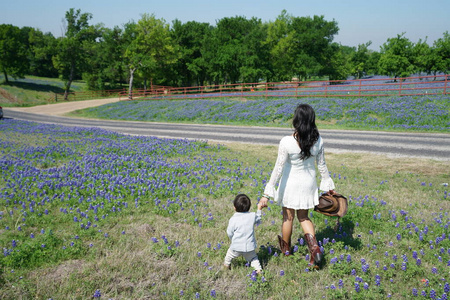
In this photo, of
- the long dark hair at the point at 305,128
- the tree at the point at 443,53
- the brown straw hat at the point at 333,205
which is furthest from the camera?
the tree at the point at 443,53

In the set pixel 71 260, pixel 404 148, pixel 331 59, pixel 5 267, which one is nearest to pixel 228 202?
pixel 71 260

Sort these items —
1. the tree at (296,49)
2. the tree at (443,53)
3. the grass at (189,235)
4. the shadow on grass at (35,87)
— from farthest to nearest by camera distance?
1. the tree at (296,49)
2. the shadow on grass at (35,87)
3. the tree at (443,53)
4. the grass at (189,235)

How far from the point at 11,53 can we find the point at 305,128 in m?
67.1

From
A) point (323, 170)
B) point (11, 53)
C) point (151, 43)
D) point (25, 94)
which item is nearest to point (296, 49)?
point (151, 43)

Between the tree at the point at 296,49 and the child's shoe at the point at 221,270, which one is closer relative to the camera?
the child's shoe at the point at 221,270

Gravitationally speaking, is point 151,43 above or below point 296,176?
above

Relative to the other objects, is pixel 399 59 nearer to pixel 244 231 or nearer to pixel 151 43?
pixel 151 43

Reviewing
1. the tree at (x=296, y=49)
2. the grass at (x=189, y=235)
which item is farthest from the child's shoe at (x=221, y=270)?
the tree at (x=296, y=49)

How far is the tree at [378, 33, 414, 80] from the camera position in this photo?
165 feet

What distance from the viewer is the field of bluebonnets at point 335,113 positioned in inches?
723

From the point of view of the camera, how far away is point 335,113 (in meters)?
21.6

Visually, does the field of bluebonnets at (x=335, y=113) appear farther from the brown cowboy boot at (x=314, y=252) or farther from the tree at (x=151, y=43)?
the tree at (x=151, y=43)

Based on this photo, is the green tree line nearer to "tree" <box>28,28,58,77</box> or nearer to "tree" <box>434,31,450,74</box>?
"tree" <box>434,31,450,74</box>

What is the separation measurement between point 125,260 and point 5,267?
1407mm
